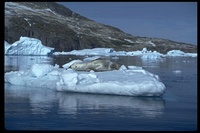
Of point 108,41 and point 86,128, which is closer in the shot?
point 86,128

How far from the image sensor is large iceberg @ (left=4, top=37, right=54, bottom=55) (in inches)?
1624

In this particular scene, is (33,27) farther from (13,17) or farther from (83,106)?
(83,106)

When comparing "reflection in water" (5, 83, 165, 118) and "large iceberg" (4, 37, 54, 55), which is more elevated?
"large iceberg" (4, 37, 54, 55)

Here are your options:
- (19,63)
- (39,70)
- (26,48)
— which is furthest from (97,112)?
(26,48)

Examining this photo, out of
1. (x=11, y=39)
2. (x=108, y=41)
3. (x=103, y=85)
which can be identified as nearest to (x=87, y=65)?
(x=103, y=85)

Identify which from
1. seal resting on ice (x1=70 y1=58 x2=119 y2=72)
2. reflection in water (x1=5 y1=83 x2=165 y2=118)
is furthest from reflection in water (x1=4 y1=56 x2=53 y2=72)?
reflection in water (x1=5 y1=83 x2=165 y2=118)

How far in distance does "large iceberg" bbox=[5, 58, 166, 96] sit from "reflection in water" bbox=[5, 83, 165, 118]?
212 millimetres

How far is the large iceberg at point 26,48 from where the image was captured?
4125cm

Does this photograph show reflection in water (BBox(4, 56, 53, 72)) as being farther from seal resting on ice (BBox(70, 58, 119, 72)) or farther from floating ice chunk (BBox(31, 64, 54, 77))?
floating ice chunk (BBox(31, 64, 54, 77))

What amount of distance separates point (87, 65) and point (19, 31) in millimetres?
66886

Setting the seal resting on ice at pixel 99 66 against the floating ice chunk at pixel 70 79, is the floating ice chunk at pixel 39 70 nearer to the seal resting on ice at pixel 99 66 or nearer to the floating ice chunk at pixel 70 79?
the seal resting on ice at pixel 99 66

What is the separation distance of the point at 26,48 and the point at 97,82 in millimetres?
35267

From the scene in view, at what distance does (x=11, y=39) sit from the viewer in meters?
74.6

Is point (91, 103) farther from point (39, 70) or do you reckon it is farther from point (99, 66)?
point (99, 66)
